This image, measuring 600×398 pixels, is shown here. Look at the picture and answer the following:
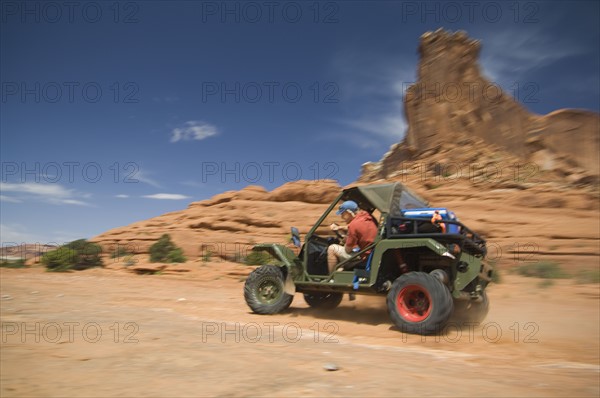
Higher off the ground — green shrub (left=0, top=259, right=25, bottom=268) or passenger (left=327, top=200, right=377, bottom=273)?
passenger (left=327, top=200, right=377, bottom=273)

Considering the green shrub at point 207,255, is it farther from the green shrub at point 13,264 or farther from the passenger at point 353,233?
the passenger at point 353,233

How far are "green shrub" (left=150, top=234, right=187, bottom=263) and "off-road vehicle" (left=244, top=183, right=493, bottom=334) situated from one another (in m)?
16.3

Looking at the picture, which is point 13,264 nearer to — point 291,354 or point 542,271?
point 291,354

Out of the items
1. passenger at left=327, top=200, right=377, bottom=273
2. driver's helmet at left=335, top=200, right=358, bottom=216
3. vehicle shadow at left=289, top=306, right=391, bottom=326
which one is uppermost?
driver's helmet at left=335, top=200, right=358, bottom=216

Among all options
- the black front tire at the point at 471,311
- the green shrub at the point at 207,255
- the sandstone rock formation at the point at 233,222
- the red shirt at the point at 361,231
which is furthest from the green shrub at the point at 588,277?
the green shrub at the point at 207,255

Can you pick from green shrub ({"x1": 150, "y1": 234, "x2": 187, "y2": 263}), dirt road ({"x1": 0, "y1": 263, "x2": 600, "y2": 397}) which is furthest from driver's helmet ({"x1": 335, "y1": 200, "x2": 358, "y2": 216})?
green shrub ({"x1": 150, "y1": 234, "x2": 187, "y2": 263})

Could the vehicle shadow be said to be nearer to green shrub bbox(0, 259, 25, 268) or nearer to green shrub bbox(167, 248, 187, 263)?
green shrub bbox(167, 248, 187, 263)

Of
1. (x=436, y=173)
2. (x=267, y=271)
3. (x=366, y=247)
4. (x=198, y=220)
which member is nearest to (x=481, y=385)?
(x=366, y=247)

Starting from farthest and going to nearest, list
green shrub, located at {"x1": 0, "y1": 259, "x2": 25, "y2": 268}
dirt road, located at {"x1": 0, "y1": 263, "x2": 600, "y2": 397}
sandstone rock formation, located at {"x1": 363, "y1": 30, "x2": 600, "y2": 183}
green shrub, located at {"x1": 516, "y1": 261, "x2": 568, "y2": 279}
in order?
sandstone rock formation, located at {"x1": 363, "y1": 30, "x2": 600, "y2": 183}, green shrub, located at {"x1": 0, "y1": 259, "x2": 25, "y2": 268}, green shrub, located at {"x1": 516, "y1": 261, "x2": 568, "y2": 279}, dirt road, located at {"x1": 0, "y1": 263, "x2": 600, "y2": 397}

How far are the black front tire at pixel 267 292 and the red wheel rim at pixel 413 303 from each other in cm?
198

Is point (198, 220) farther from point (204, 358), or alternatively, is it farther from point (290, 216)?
point (204, 358)

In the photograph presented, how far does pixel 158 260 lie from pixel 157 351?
20.1m

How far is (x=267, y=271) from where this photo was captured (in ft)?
22.2

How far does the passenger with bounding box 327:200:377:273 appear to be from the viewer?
593 centimetres
